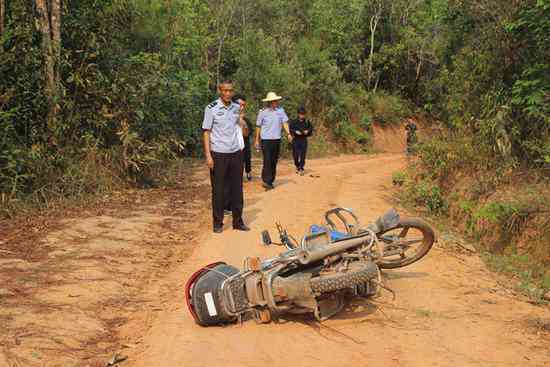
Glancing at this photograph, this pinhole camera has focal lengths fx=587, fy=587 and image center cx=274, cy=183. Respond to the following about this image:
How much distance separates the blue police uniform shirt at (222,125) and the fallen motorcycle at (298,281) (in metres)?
3.02

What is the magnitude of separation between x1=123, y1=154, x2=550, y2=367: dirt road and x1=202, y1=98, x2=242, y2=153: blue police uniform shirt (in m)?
1.72

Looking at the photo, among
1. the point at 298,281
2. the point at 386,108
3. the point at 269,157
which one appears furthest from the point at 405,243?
the point at 386,108

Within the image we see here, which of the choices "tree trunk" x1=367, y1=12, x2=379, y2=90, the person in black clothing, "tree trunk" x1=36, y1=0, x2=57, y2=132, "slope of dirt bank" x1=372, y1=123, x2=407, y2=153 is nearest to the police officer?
"tree trunk" x1=36, y1=0, x2=57, y2=132

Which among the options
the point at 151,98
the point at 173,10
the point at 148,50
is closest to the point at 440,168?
the point at 151,98

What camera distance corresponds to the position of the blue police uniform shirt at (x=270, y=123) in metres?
12.5

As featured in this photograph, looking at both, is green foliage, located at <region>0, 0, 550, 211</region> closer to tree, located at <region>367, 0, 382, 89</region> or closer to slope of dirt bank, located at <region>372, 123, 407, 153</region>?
slope of dirt bank, located at <region>372, 123, 407, 153</region>

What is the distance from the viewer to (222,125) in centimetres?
825

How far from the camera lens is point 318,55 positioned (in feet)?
90.8

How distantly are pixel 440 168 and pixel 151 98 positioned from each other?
6304 millimetres

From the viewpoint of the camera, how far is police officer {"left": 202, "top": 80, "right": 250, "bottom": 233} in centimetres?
820

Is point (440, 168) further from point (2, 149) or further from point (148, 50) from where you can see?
point (148, 50)

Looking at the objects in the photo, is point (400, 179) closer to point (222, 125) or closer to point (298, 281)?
point (222, 125)

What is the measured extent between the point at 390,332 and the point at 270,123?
806 centimetres

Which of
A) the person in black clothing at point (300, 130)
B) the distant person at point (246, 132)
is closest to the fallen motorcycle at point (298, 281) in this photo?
the distant person at point (246, 132)
